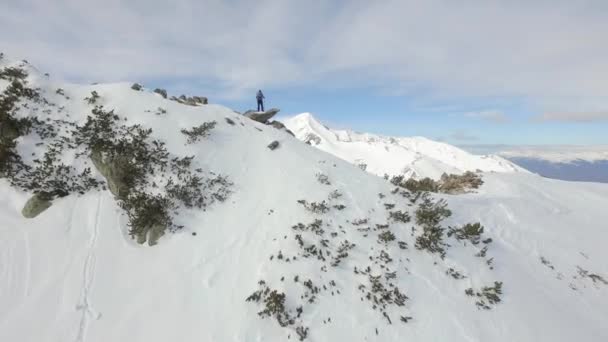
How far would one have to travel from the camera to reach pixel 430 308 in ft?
23.2

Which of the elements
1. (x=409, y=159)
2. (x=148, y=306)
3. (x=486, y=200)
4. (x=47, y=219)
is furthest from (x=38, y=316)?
(x=409, y=159)

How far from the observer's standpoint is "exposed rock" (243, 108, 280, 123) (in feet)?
70.8

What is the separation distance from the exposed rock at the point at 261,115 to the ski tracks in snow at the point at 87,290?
14083mm

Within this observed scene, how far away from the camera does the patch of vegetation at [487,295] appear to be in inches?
289

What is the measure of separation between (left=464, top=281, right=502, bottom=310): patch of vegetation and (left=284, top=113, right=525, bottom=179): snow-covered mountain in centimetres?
913

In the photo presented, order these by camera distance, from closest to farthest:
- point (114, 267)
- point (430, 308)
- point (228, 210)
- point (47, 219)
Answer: point (430, 308)
point (114, 267)
point (47, 219)
point (228, 210)

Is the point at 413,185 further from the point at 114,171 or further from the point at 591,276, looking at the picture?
the point at 114,171

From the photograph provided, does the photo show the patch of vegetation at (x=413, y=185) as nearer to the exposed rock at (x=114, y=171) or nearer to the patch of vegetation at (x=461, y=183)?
the patch of vegetation at (x=461, y=183)

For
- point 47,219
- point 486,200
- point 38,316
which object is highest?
point 486,200

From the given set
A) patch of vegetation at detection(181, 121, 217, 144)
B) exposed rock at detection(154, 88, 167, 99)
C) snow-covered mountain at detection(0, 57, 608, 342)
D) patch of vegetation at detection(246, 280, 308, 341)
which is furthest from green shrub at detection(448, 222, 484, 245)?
exposed rock at detection(154, 88, 167, 99)

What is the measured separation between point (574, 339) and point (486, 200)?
276 inches

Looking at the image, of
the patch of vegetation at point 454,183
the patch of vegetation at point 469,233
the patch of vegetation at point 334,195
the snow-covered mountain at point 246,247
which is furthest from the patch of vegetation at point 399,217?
the patch of vegetation at point 454,183

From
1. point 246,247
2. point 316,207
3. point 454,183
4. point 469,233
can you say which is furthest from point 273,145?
point 454,183

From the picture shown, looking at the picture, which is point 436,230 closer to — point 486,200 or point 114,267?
point 486,200
